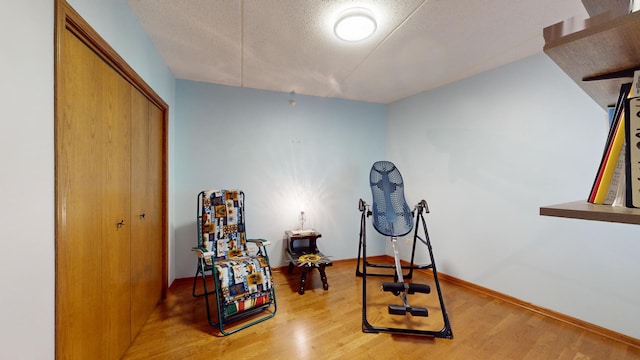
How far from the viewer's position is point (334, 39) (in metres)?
2.04

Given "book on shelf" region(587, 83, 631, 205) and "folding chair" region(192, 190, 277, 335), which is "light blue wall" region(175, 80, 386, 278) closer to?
"folding chair" region(192, 190, 277, 335)

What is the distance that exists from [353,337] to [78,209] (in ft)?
6.68

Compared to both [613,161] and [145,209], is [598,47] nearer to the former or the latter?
[613,161]

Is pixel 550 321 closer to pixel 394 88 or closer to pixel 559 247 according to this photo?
pixel 559 247

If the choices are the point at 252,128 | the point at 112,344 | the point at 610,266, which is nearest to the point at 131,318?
the point at 112,344

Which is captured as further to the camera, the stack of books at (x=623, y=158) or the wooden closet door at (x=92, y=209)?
the wooden closet door at (x=92, y=209)

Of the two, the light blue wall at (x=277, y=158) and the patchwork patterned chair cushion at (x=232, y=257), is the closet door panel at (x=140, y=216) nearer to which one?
the patchwork patterned chair cushion at (x=232, y=257)

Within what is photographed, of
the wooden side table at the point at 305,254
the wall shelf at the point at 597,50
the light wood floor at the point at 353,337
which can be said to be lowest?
the light wood floor at the point at 353,337

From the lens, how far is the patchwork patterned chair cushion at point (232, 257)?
202 cm

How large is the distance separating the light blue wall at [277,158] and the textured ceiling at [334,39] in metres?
0.41

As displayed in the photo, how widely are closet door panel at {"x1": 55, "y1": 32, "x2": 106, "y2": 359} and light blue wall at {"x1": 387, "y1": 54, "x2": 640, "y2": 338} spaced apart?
11.3ft

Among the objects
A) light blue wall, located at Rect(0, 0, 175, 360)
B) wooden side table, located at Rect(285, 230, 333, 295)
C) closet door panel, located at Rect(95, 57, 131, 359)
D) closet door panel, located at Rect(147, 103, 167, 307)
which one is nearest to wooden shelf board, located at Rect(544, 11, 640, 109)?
light blue wall, located at Rect(0, 0, 175, 360)

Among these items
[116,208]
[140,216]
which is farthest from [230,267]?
[116,208]
